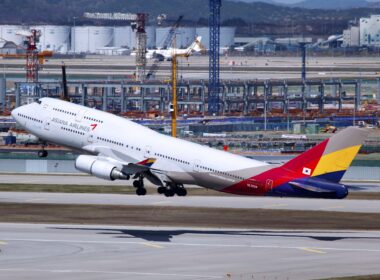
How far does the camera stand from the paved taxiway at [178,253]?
228 ft

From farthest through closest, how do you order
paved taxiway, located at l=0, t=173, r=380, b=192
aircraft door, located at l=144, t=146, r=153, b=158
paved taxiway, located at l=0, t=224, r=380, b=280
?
paved taxiway, located at l=0, t=173, r=380, b=192
aircraft door, located at l=144, t=146, r=153, b=158
paved taxiway, located at l=0, t=224, r=380, b=280

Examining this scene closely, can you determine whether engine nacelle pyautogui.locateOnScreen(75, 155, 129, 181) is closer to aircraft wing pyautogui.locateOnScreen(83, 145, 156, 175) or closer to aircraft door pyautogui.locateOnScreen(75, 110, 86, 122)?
aircraft wing pyautogui.locateOnScreen(83, 145, 156, 175)

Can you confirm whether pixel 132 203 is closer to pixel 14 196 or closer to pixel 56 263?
pixel 14 196

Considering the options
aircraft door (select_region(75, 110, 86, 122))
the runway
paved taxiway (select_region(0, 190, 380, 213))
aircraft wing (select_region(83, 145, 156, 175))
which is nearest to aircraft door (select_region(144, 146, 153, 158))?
aircraft wing (select_region(83, 145, 156, 175))

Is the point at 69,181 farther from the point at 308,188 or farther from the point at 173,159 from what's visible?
the point at 308,188

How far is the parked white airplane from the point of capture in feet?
263

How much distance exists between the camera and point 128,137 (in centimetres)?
9088

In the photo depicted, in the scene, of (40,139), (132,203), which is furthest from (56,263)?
(132,203)

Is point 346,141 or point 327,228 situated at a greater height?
point 346,141

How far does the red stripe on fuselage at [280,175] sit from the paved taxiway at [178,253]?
3187 millimetres

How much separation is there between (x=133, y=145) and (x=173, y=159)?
142 inches

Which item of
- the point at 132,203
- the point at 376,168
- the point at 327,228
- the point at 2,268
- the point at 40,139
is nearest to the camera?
the point at 2,268

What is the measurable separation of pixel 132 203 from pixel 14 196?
12119 mm

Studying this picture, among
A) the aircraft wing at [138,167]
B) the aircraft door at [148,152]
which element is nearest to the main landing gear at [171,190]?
the aircraft wing at [138,167]
